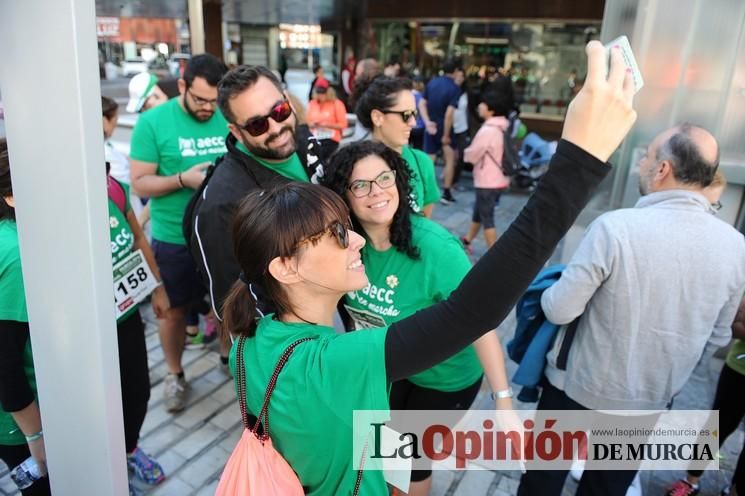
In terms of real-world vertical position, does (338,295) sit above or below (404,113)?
below

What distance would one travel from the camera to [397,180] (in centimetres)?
199

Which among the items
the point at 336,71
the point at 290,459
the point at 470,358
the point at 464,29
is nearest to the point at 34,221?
the point at 290,459

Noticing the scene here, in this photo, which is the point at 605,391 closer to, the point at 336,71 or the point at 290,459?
the point at 290,459

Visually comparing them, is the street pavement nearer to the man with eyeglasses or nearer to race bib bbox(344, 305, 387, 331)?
the man with eyeglasses

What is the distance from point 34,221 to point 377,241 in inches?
44.4

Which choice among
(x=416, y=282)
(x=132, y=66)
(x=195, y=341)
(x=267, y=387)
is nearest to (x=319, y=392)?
(x=267, y=387)

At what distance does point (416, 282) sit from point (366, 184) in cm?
39

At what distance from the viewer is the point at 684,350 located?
6.29ft

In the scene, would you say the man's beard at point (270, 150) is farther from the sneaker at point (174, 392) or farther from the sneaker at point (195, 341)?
the sneaker at point (195, 341)

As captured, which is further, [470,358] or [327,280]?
[470,358]

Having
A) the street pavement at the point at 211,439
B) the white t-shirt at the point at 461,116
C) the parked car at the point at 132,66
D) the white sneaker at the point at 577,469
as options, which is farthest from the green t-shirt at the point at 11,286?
the parked car at the point at 132,66

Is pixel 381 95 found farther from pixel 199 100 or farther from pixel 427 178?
pixel 199 100

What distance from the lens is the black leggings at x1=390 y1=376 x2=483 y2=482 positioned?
206cm

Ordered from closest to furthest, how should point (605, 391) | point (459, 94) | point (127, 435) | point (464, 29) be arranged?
point (605, 391), point (127, 435), point (459, 94), point (464, 29)
